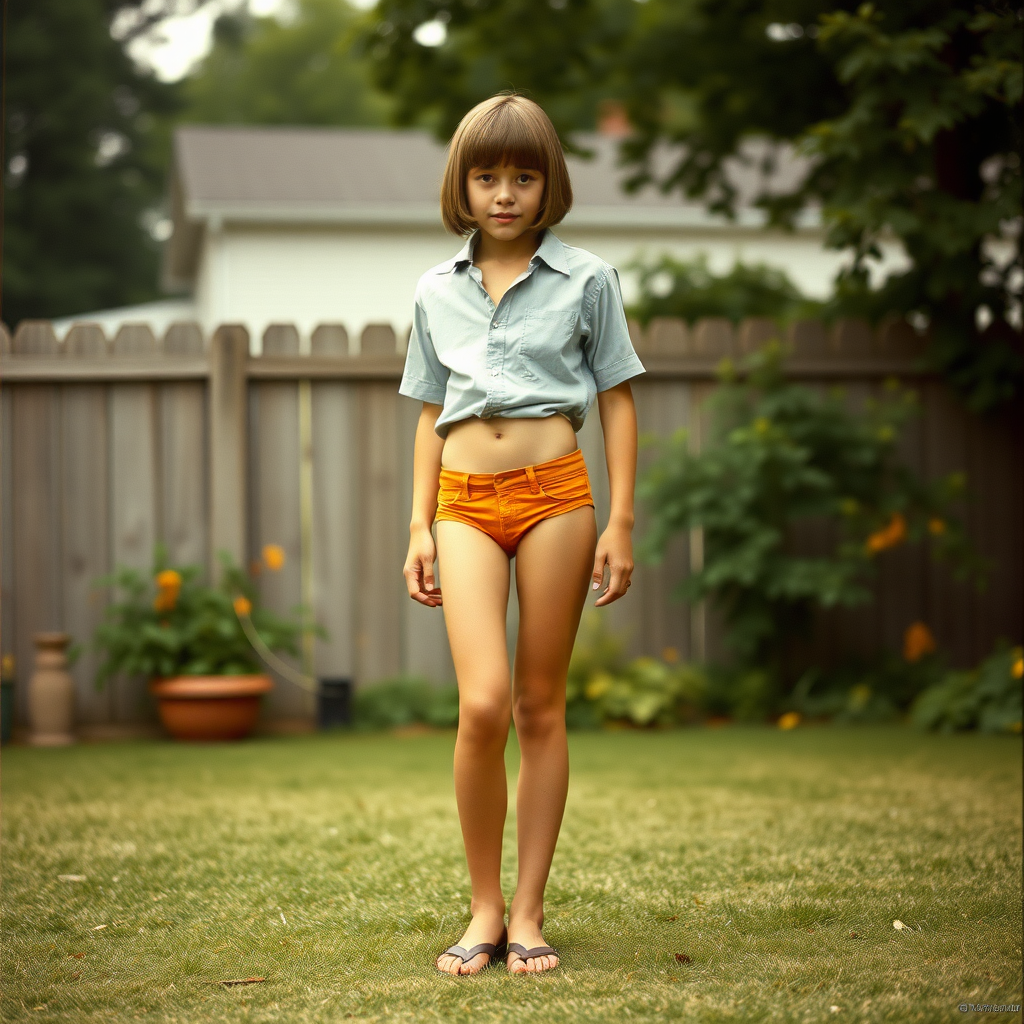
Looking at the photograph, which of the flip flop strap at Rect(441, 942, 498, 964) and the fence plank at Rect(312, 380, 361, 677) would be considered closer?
the flip flop strap at Rect(441, 942, 498, 964)

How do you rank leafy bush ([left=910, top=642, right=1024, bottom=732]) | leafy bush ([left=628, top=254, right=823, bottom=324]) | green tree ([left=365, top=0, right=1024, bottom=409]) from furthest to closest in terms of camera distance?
leafy bush ([left=628, top=254, right=823, bottom=324]), leafy bush ([left=910, top=642, right=1024, bottom=732]), green tree ([left=365, top=0, right=1024, bottom=409])

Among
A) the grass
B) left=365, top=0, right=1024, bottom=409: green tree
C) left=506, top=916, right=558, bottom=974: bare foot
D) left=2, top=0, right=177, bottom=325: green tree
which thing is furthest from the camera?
left=2, top=0, right=177, bottom=325: green tree

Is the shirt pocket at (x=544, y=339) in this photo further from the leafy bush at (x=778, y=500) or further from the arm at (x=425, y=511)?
the leafy bush at (x=778, y=500)

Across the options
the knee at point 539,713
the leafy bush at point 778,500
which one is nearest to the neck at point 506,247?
the knee at point 539,713

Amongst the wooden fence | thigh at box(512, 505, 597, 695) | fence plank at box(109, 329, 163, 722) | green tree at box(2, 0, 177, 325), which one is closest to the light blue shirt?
thigh at box(512, 505, 597, 695)

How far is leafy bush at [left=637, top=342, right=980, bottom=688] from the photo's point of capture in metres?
5.43

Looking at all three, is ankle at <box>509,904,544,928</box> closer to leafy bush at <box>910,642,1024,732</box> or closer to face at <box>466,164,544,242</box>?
face at <box>466,164,544,242</box>

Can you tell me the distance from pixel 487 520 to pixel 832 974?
3.47ft

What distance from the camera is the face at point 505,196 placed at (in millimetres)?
2330

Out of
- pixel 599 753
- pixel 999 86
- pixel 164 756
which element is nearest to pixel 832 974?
pixel 599 753

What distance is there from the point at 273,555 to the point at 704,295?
4.11 meters

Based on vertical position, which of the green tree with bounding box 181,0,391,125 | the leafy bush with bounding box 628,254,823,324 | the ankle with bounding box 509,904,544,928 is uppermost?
the green tree with bounding box 181,0,391,125

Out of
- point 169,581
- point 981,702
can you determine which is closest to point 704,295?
point 981,702

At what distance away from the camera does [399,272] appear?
14.1 meters
